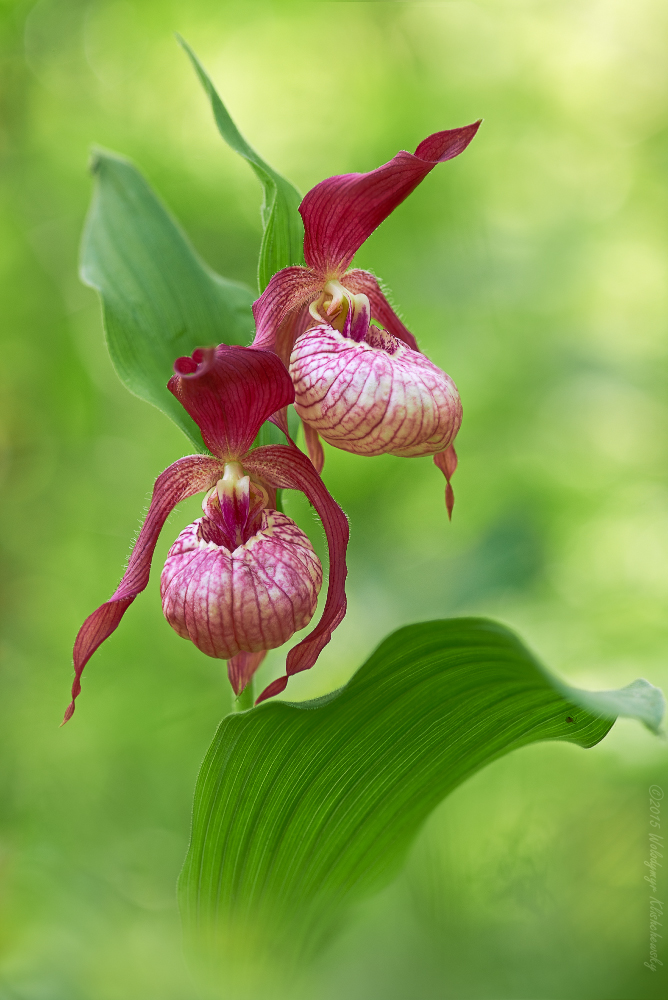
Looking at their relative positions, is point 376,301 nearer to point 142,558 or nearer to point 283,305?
point 283,305

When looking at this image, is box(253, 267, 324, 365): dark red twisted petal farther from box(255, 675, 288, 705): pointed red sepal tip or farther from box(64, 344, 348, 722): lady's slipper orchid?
box(255, 675, 288, 705): pointed red sepal tip

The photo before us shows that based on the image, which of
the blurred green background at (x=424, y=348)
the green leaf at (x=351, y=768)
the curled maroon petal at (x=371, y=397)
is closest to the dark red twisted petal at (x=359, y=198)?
the curled maroon petal at (x=371, y=397)

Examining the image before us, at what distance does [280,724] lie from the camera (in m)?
0.74

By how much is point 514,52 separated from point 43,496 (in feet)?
8.98

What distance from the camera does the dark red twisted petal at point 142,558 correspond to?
788 millimetres

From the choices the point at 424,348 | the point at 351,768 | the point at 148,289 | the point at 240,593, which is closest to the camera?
the point at 240,593

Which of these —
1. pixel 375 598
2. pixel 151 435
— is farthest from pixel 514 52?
pixel 375 598

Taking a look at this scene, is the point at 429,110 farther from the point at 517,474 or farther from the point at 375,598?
the point at 375,598

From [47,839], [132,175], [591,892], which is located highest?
[132,175]

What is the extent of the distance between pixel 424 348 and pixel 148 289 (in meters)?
1.61

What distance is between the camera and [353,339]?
32.3 inches

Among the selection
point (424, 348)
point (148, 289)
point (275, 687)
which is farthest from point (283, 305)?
point (424, 348)

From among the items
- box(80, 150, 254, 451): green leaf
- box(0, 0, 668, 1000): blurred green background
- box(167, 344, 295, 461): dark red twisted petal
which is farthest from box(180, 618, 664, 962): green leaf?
box(0, 0, 668, 1000): blurred green background

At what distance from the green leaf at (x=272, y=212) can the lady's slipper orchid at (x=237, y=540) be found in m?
0.20
